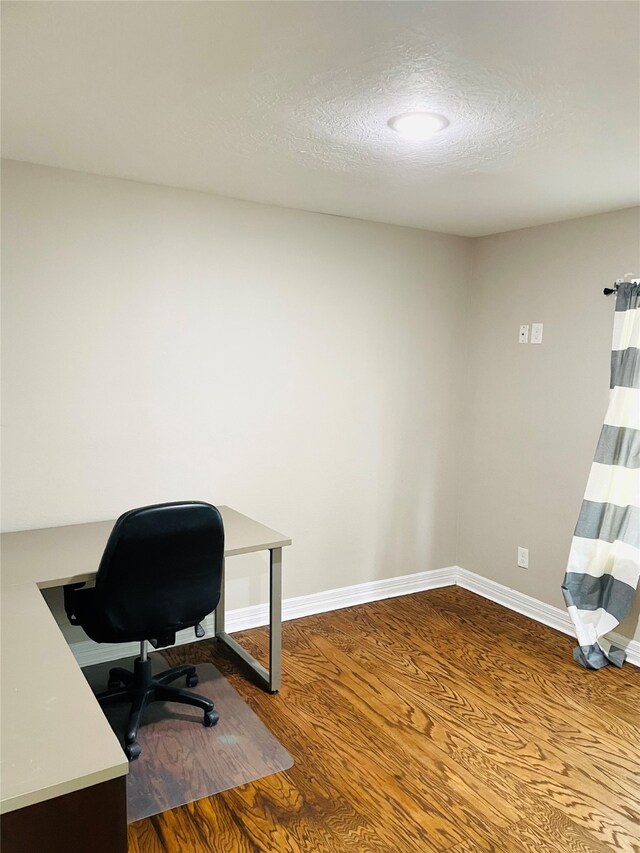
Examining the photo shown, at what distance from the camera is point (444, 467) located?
166 inches

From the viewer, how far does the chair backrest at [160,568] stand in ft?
7.47

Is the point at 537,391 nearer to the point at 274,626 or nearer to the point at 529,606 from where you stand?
the point at 529,606

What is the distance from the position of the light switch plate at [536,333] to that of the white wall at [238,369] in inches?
21.7

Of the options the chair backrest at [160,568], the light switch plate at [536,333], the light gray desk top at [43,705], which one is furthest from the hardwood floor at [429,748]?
the light switch plate at [536,333]

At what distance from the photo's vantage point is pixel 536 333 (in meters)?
3.73

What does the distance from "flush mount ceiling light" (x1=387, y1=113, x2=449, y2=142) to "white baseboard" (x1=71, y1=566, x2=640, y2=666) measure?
2519 millimetres

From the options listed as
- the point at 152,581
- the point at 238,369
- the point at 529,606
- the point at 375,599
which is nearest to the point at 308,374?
the point at 238,369

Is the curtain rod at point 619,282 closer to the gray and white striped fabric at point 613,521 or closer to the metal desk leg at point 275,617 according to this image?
the gray and white striped fabric at point 613,521

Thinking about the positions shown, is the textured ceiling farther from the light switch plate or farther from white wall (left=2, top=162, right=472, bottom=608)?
the light switch plate

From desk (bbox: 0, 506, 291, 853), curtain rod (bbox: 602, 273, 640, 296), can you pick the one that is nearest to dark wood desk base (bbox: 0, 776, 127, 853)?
desk (bbox: 0, 506, 291, 853)

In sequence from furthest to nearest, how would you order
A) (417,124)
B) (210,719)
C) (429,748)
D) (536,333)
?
(536,333), (210,719), (429,748), (417,124)

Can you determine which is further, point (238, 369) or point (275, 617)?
point (238, 369)

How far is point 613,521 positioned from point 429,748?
1505 mm

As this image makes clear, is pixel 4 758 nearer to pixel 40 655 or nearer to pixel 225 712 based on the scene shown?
pixel 40 655
